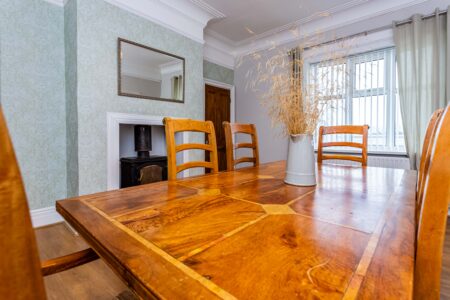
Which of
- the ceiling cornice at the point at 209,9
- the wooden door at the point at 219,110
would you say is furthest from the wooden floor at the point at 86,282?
the ceiling cornice at the point at 209,9

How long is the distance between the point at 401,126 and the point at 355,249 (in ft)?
10.4

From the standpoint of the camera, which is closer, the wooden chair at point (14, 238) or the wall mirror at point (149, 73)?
the wooden chair at point (14, 238)

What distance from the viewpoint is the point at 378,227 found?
64cm

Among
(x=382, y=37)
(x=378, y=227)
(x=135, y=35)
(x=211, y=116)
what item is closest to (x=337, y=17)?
(x=382, y=37)

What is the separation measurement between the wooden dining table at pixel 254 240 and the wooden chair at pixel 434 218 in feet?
0.12

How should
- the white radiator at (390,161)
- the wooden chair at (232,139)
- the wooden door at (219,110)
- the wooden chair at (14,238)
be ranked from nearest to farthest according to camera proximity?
the wooden chair at (14,238) → the wooden chair at (232,139) → the white radiator at (390,161) → the wooden door at (219,110)

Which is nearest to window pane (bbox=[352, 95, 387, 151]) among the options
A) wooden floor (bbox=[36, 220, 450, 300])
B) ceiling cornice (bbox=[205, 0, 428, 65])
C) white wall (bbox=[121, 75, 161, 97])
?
ceiling cornice (bbox=[205, 0, 428, 65])

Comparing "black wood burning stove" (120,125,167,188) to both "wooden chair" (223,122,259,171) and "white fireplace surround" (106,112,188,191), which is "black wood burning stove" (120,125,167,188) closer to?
"white fireplace surround" (106,112,188,191)

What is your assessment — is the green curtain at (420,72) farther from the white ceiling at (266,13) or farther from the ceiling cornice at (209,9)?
the ceiling cornice at (209,9)

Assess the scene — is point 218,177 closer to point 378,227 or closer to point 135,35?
point 378,227

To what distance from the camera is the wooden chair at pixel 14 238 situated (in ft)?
0.69

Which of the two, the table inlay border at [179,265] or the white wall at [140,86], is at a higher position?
the white wall at [140,86]

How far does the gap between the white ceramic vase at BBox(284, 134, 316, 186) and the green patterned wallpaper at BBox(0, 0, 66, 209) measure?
259 cm

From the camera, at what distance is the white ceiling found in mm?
3086
